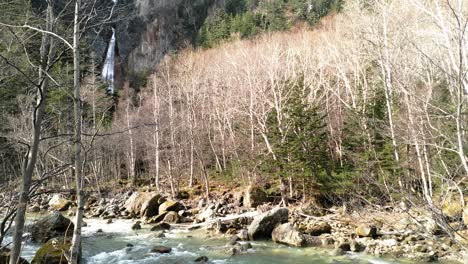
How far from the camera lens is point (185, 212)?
2128cm

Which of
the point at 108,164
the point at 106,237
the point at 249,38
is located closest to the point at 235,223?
the point at 106,237

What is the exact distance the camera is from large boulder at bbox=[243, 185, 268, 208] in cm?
2094

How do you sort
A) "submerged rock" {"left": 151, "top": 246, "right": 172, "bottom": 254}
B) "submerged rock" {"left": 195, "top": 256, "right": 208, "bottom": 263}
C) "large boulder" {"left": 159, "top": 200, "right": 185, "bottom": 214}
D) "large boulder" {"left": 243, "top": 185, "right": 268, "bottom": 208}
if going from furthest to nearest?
"large boulder" {"left": 159, "top": 200, "right": 185, "bottom": 214}, "large boulder" {"left": 243, "top": 185, "right": 268, "bottom": 208}, "submerged rock" {"left": 151, "top": 246, "right": 172, "bottom": 254}, "submerged rock" {"left": 195, "top": 256, "right": 208, "bottom": 263}

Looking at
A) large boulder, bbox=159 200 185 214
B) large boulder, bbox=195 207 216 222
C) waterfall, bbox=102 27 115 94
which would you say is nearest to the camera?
large boulder, bbox=195 207 216 222

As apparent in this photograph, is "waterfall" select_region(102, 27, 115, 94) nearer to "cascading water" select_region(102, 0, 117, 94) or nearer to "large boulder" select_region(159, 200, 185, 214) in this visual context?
"cascading water" select_region(102, 0, 117, 94)

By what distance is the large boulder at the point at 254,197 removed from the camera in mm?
20938

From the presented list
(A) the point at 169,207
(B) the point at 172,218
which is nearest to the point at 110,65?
(A) the point at 169,207

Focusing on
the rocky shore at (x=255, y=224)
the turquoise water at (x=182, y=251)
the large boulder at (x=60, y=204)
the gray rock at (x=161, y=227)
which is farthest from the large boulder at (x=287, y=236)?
the large boulder at (x=60, y=204)

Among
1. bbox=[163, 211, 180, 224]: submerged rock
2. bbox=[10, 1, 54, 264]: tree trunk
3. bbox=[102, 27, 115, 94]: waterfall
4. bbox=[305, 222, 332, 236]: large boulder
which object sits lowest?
bbox=[305, 222, 332, 236]: large boulder

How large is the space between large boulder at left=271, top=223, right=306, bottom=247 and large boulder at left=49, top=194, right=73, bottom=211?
17346 millimetres

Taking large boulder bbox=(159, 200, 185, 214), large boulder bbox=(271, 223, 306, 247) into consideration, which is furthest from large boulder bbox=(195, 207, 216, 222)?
large boulder bbox=(271, 223, 306, 247)

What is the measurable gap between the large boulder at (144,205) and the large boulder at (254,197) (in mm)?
5410

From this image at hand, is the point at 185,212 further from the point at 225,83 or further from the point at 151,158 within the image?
the point at 225,83

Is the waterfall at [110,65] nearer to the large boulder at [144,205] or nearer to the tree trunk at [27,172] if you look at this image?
the large boulder at [144,205]
